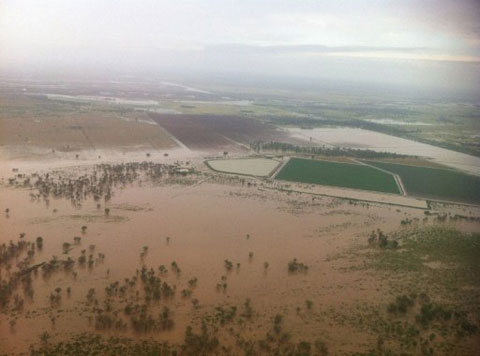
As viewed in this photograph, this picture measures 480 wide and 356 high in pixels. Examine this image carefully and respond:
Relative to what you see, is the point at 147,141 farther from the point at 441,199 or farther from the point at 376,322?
the point at 376,322

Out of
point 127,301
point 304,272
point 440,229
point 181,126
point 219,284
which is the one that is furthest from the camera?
point 181,126

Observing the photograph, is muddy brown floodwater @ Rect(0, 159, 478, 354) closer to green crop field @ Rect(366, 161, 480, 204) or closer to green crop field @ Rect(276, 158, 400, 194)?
green crop field @ Rect(276, 158, 400, 194)

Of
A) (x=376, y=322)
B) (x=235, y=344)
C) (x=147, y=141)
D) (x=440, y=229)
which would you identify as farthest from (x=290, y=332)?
(x=147, y=141)

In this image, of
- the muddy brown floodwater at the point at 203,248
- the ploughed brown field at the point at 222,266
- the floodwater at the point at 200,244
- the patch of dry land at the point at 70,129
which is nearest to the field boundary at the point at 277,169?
the ploughed brown field at the point at 222,266

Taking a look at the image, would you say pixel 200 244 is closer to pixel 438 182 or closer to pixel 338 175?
pixel 338 175

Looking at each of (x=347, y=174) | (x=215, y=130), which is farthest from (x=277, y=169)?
(x=215, y=130)
